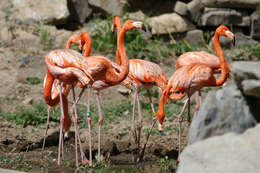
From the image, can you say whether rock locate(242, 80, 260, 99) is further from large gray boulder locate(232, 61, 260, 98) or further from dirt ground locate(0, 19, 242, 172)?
dirt ground locate(0, 19, 242, 172)

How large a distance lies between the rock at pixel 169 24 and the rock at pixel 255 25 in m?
1.30

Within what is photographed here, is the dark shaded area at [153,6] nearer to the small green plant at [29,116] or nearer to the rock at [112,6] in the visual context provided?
the rock at [112,6]

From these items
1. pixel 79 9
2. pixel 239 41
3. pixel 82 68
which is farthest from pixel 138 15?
pixel 82 68

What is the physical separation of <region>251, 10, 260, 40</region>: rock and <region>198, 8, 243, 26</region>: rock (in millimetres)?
275

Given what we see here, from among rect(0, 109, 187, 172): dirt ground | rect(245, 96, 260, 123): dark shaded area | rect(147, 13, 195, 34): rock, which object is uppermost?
rect(147, 13, 195, 34): rock

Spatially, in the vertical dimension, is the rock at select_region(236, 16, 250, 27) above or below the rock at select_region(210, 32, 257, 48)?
above

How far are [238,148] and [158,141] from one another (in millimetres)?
3149

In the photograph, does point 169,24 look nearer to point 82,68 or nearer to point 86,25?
point 86,25

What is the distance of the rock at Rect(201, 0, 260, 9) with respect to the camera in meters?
9.29

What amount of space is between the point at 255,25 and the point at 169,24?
6.16ft

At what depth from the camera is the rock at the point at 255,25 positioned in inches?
369

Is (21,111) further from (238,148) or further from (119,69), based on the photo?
(238,148)

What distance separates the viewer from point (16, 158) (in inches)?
191

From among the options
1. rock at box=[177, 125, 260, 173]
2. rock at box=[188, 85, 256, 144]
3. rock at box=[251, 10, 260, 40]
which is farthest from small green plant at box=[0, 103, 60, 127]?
rock at box=[251, 10, 260, 40]
